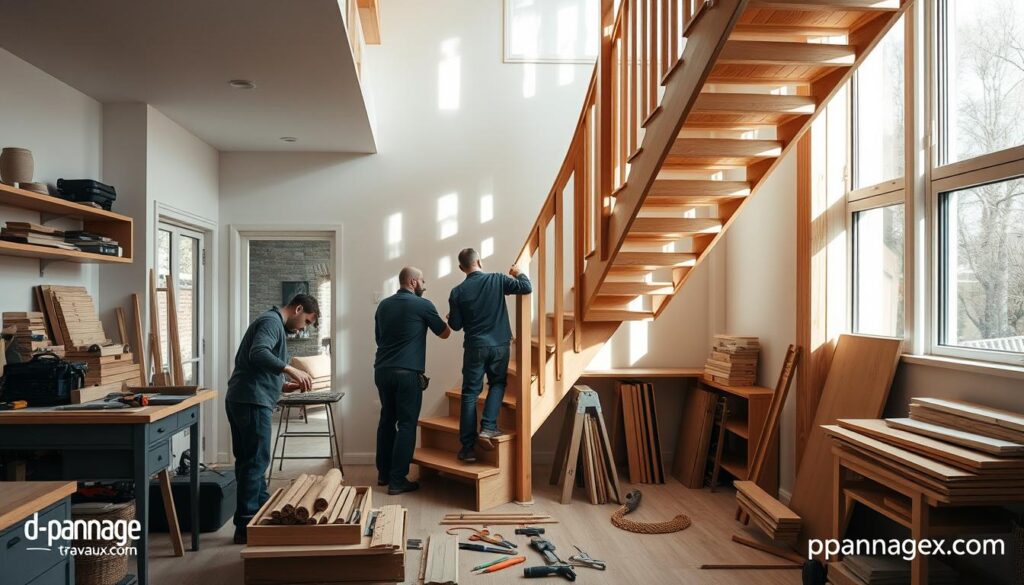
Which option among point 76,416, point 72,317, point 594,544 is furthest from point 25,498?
point 594,544

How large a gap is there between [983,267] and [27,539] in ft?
13.1

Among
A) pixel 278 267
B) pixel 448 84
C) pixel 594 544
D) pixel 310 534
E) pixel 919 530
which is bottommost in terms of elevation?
pixel 594 544

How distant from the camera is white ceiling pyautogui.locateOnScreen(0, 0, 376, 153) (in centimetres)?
326

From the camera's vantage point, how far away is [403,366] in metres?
5.24

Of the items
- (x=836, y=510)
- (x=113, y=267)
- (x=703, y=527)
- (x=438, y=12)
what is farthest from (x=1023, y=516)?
(x=438, y=12)

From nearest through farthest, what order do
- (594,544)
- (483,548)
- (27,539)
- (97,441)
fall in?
1. (27,539)
2. (97,441)
3. (483,548)
4. (594,544)

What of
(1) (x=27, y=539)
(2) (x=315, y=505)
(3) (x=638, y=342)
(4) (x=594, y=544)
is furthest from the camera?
(3) (x=638, y=342)

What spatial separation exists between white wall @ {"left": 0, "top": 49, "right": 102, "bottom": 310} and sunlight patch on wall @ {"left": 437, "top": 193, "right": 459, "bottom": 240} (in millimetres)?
2630

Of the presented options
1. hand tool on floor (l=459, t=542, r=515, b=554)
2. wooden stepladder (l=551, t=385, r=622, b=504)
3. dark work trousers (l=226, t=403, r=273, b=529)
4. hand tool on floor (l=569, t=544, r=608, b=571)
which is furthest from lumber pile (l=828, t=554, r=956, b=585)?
dark work trousers (l=226, t=403, r=273, b=529)

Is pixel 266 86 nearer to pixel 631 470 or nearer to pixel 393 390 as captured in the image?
pixel 393 390

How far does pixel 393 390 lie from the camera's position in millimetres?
5316

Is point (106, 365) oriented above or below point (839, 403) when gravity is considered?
above

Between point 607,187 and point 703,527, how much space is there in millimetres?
2288

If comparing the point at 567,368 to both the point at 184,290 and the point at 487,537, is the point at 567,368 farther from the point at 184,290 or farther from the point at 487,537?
the point at 184,290
